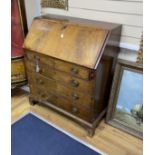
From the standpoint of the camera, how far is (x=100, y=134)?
1913mm

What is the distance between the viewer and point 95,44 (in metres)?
1.57

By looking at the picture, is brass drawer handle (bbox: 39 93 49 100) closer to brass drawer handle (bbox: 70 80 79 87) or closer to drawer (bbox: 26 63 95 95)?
drawer (bbox: 26 63 95 95)

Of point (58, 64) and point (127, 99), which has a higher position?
point (58, 64)

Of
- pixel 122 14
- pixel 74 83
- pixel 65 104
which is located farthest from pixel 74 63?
pixel 122 14

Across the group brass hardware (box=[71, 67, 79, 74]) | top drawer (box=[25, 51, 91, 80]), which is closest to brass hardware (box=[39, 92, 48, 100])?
top drawer (box=[25, 51, 91, 80])

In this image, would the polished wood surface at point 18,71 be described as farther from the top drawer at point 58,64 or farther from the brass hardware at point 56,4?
the brass hardware at point 56,4

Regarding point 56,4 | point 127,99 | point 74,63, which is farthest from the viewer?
point 56,4

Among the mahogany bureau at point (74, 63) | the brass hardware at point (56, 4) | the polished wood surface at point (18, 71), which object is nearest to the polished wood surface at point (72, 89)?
the mahogany bureau at point (74, 63)

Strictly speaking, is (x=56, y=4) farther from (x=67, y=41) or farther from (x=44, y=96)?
(x=44, y=96)

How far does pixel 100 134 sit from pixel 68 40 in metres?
0.96

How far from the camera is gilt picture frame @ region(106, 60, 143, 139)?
1.80 m

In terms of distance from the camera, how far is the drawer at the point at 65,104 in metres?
1.80

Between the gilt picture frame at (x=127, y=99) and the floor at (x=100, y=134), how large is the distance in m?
0.08
